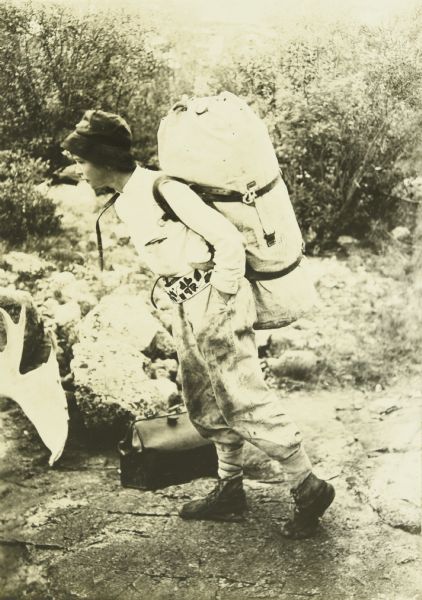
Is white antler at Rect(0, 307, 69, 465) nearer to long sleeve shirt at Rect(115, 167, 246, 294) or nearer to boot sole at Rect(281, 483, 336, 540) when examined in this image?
long sleeve shirt at Rect(115, 167, 246, 294)

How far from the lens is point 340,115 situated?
2.51 m

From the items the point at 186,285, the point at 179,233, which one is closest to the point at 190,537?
the point at 186,285

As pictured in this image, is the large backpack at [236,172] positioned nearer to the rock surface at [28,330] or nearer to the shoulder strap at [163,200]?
the shoulder strap at [163,200]

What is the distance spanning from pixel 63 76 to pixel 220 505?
55.8 inches

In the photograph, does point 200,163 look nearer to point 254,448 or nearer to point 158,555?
point 254,448

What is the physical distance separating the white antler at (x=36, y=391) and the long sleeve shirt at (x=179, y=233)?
1.54 feet

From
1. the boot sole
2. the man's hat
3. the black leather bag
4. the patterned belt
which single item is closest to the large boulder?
the black leather bag

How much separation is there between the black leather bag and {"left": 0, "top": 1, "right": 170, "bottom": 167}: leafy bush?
84 cm

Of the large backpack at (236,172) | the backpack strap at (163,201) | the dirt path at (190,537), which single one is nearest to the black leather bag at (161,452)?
the dirt path at (190,537)

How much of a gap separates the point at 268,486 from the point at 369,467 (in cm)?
34

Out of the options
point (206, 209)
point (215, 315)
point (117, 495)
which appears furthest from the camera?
point (117, 495)

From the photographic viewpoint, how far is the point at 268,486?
8.18ft

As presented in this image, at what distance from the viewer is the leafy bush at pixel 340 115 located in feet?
8.05

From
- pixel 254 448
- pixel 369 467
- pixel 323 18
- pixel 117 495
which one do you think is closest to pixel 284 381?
pixel 254 448
